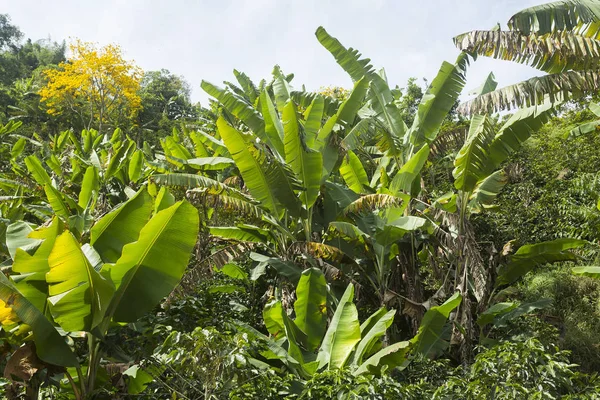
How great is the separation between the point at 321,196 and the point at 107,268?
Result: 435 centimetres

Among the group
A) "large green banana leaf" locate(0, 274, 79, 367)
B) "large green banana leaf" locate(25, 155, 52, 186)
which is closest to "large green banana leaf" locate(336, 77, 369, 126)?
"large green banana leaf" locate(0, 274, 79, 367)

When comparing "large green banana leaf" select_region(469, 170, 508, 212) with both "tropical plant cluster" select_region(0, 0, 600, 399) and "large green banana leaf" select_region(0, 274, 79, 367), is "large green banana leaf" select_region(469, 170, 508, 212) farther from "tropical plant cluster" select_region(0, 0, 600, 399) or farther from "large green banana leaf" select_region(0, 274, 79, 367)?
"large green banana leaf" select_region(0, 274, 79, 367)

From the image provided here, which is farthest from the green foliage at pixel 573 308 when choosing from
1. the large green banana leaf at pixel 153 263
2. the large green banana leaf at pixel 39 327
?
the large green banana leaf at pixel 39 327

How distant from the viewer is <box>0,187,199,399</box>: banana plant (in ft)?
14.4

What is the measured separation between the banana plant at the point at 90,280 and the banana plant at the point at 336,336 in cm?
167

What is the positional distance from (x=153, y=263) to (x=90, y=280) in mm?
565

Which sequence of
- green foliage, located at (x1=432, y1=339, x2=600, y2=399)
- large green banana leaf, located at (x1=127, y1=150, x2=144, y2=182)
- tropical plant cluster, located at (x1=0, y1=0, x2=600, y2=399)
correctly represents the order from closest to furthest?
1. green foliage, located at (x1=432, y1=339, x2=600, y2=399)
2. tropical plant cluster, located at (x1=0, y1=0, x2=600, y2=399)
3. large green banana leaf, located at (x1=127, y1=150, x2=144, y2=182)

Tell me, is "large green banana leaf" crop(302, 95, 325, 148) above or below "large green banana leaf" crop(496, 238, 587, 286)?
above

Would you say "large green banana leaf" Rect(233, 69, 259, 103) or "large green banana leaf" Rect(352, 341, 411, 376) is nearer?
"large green banana leaf" Rect(352, 341, 411, 376)

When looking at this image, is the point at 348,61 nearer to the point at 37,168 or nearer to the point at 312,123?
the point at 312,123

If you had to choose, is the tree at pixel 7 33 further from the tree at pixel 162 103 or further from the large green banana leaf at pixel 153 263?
the large green banana leaf at pixel 153 263

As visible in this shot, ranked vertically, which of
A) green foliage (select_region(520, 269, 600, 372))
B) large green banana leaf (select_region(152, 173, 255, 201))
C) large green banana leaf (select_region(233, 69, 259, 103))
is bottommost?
green foliage (select_region(520, 269, 600, 372))

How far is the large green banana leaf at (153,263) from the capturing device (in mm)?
4707

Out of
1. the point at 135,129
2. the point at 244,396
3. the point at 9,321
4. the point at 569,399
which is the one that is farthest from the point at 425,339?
the point at 135,129
